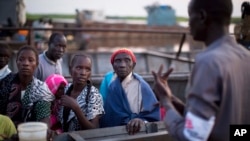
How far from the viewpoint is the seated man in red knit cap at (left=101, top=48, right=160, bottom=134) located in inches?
106

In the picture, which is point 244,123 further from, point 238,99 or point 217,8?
point 217,8

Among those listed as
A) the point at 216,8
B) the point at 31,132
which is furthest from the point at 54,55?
the point at 216,8

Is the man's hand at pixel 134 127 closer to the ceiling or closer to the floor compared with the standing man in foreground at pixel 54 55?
closer to the floor

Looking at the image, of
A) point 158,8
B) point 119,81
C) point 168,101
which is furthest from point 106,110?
point 158,8

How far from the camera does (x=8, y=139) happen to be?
6.19ft

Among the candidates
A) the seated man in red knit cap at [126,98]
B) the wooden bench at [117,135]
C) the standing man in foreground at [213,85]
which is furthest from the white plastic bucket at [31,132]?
the seated man in red knit cap at [126,98]

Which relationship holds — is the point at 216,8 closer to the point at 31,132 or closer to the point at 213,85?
the point at 213,85

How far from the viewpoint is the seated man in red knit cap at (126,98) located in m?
2.70

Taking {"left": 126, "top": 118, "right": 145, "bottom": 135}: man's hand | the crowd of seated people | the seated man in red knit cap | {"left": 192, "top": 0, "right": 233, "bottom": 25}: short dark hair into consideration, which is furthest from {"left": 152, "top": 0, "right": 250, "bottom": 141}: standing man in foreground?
the seated man in red knit cap

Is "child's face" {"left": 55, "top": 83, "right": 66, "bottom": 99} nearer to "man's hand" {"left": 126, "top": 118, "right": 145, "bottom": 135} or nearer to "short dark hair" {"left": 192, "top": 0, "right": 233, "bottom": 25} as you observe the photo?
"man's hand" {"left": 126, "top": 118, "right": 145, "bottom": 135}

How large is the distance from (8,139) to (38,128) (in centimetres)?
35

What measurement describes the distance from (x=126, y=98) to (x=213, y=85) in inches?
62.7

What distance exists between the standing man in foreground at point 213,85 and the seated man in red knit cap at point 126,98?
129cm

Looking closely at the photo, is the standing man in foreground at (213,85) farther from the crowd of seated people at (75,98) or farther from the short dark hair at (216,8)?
the crowd of seated people at (75,98)
